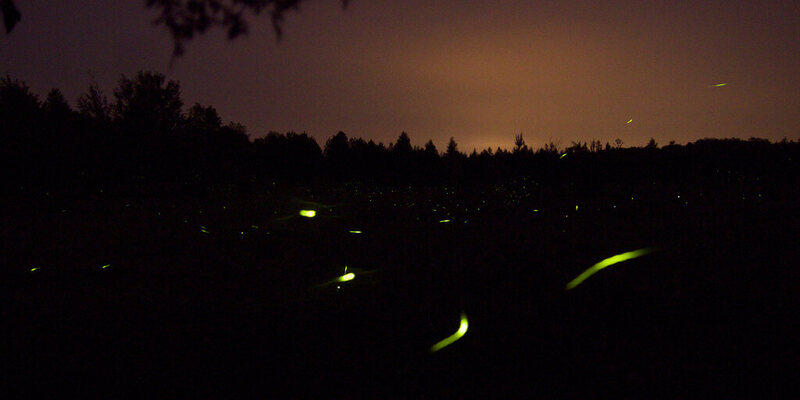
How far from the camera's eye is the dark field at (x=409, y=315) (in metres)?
2.72

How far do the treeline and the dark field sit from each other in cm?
997

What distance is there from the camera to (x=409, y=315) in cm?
374

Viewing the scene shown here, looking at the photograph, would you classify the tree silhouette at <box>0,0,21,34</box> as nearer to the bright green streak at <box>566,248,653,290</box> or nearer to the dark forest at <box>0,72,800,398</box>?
the dark forest at <box>0,72,800,398</box>

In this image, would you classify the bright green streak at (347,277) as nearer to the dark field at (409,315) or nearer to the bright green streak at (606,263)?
the dark field at (409,315)

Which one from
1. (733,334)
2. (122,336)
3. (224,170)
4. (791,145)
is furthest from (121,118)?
(791,145)

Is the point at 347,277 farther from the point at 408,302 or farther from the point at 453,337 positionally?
the point at 453,337

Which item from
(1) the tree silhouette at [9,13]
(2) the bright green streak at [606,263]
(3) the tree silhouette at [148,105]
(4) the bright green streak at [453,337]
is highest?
(3) the tree silhouette at [148,105]

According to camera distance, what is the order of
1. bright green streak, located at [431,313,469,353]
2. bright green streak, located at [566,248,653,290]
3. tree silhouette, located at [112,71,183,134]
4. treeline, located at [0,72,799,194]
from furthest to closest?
tree silhouette, located at [112,71,183,134]
treeline, located at [0,72,799,194]
bright green streak, located at [566,248,653,290]
bright green streak, located at [431,313,469,353]

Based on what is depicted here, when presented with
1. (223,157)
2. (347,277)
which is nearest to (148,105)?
(223,157)

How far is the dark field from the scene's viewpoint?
8.92ft

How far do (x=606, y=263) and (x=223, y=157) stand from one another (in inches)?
1378

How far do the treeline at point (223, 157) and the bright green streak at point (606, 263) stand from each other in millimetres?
9232

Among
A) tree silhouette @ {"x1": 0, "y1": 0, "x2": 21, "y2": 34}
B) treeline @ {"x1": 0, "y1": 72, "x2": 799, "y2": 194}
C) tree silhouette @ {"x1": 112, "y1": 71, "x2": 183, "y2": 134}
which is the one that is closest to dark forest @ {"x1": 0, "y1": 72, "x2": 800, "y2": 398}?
tree silhouette @ {"x1": 0, "y1": 0, "x2": 21, "y2": 34}

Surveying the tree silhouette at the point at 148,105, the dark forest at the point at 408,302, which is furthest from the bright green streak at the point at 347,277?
the tree silhouette at the point at 148,105
